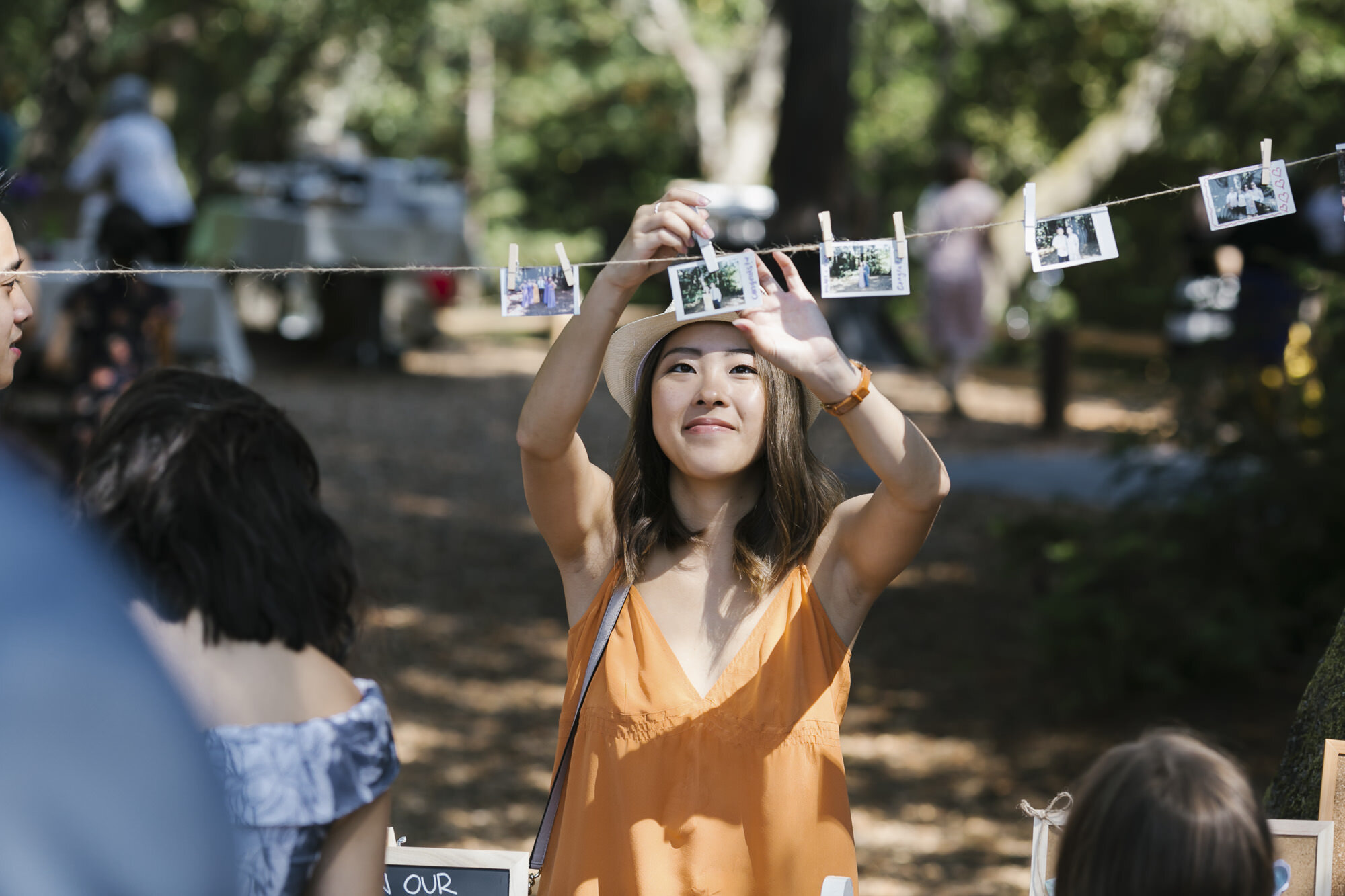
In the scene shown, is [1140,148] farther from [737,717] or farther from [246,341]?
[737,717]

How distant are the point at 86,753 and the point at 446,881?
1070 mm

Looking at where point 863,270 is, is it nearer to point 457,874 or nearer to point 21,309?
point 457,874

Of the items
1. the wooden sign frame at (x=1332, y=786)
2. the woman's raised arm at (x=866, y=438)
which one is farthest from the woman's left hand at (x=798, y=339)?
the wooden sign frame at (x=1332, y=786)

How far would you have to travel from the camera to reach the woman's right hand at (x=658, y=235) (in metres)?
2.14

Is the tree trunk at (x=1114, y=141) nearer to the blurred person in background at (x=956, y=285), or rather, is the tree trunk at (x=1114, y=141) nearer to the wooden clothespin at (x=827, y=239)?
the blurred person in background at (x=956, y=285)

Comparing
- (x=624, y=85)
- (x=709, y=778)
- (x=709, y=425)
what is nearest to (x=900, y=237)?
(x=709, y=425)

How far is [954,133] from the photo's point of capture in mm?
24453

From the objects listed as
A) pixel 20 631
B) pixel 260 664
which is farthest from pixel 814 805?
pixel 20 631

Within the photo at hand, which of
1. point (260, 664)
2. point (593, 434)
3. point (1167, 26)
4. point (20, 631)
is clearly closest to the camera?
point (20, 631)

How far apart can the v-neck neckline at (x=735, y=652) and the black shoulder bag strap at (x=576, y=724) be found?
0.04m

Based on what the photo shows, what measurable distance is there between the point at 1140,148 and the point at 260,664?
20418 millimetres

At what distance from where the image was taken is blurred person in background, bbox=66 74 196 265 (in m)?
9.34

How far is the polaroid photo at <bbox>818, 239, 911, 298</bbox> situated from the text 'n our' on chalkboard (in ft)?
3.80

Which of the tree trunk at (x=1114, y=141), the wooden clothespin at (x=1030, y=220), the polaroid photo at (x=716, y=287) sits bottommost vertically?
the polaroid photo at (x=716, y=287)
